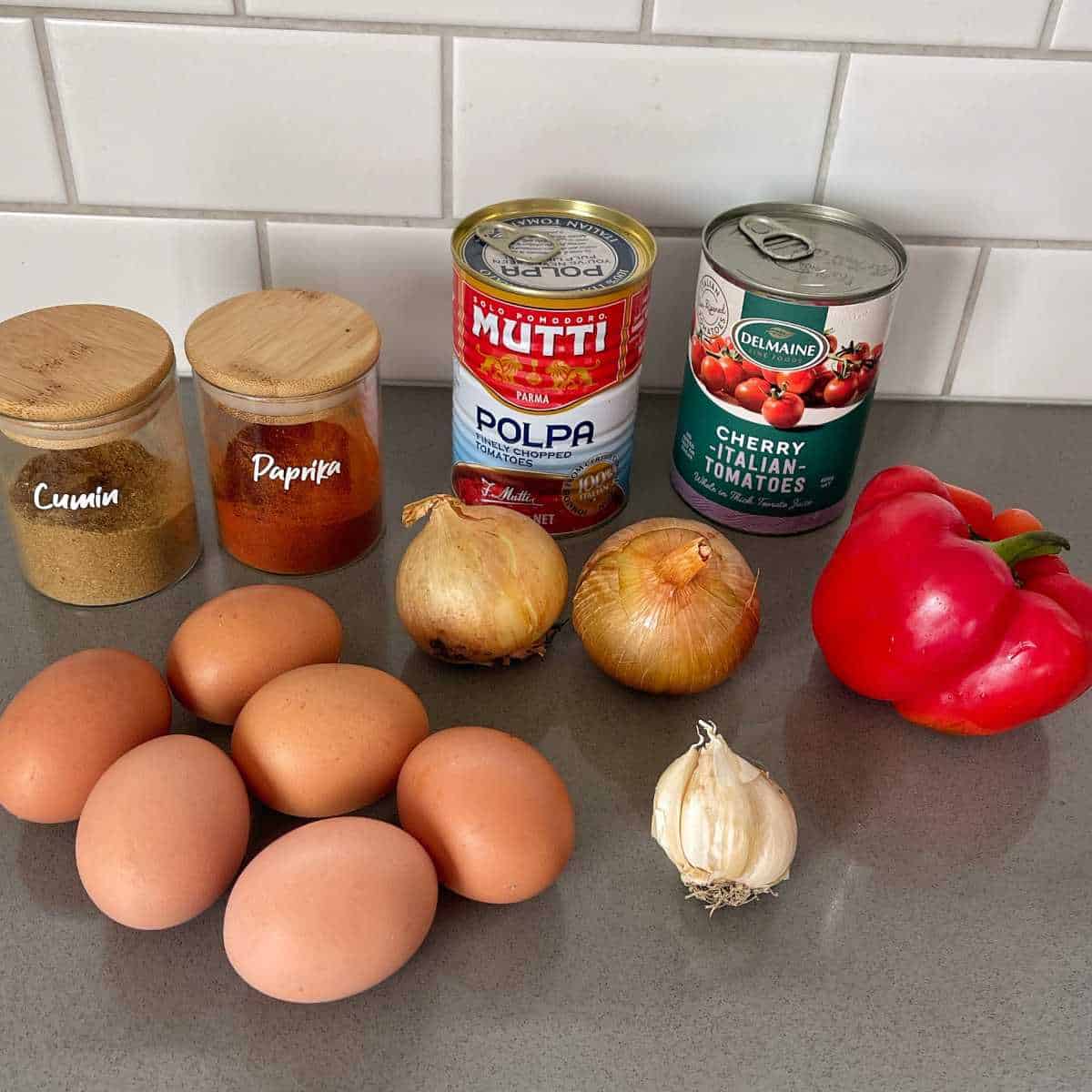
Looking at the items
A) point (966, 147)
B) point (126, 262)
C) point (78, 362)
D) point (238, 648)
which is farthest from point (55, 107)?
point (966, 147)

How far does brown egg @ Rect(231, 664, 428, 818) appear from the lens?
2.22ft

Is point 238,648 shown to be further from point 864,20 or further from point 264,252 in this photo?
point 864,20

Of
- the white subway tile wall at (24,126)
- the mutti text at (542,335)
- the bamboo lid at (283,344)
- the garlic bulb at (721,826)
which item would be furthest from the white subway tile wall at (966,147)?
the white subway tile wall at (24,126)

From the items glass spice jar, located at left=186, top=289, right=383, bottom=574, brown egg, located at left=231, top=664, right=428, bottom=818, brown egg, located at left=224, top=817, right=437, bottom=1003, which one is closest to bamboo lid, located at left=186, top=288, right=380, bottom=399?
glass spice jar, located at left=186, top=289, right=383, bottom=574

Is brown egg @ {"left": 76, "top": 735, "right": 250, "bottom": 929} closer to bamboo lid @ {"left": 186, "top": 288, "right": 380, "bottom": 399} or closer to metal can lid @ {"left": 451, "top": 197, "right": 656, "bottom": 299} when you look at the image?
bamboo lid @ {"left": 186, "top": 288, "right": 380, "bottom": 399}

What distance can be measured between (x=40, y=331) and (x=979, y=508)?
0.68 meters

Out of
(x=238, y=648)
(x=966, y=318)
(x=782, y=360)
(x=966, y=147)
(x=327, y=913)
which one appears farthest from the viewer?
(x=966, y=318)

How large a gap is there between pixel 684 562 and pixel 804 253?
0.29 metres

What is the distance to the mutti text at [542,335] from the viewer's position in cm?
82

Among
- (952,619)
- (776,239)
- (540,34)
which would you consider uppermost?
(540,34)

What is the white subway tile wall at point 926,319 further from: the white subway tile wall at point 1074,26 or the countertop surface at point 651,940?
the countertop surface at point 651,940

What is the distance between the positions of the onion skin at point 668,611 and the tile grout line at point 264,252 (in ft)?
1.37

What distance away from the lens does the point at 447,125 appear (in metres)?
0.94

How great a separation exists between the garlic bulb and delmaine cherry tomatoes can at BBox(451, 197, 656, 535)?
0.91 feet
